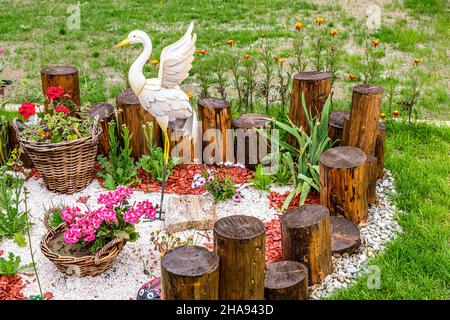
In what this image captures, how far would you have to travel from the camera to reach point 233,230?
3.56m

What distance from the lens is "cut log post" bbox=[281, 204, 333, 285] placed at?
13.0ft

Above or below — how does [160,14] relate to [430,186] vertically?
above

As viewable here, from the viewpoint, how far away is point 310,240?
3.96m

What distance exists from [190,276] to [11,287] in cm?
142

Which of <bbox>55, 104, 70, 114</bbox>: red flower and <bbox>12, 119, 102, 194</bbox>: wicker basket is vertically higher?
<bbox>55, 104, 70, 114</bbox>: red flower

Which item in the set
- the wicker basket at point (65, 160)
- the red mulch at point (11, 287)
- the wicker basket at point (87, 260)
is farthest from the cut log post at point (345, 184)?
the red mulch at point (11, 287)

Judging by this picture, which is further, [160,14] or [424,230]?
[160,14]

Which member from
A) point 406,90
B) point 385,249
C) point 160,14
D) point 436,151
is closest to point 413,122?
point 436,151

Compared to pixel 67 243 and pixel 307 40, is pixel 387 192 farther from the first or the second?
pixel 307 40

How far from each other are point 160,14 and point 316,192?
21.1 feet

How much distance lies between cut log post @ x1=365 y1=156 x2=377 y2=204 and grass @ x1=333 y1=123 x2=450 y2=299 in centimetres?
20

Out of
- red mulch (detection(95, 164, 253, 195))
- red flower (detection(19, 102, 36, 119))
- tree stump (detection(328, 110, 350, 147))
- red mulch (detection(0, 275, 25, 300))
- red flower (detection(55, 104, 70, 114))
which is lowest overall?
red mulch (detection(0, 275, 25, 300))

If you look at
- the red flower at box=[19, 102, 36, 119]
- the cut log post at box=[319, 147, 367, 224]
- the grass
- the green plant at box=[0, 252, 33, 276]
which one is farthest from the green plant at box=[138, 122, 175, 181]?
the grass

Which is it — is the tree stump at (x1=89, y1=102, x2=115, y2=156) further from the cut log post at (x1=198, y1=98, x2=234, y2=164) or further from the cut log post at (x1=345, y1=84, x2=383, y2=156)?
the cut log post at (x1=345, y1=84, x2=383, y2=156)
